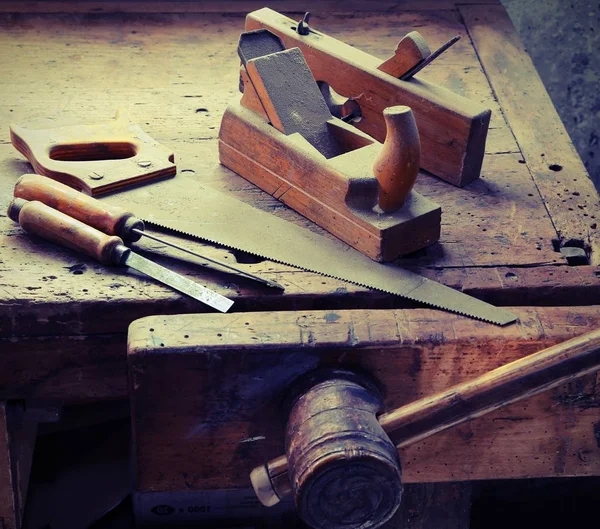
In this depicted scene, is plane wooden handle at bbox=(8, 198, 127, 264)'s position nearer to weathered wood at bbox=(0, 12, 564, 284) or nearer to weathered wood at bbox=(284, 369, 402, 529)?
weathered wood at bbox=(0, 12, 564, 284)

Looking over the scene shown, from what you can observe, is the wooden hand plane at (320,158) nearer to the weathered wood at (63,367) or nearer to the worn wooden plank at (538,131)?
the worn wooden plank at (538,131)

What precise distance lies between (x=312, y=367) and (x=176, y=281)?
0.82 feet

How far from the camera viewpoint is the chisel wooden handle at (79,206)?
1.38m

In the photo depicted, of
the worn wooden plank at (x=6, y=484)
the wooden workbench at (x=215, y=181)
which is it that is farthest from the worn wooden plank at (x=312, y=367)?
the worn wooden plank at (x=6, y=484)

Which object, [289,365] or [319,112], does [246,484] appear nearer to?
[289,365]

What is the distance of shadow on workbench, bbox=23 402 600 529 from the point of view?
1626 mm

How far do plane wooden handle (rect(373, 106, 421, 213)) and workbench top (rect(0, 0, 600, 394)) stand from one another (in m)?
0.11

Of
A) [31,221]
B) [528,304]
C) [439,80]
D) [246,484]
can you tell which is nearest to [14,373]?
[31,221]

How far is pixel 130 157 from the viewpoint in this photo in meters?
1.63

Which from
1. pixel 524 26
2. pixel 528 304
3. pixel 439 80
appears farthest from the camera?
pixel 524 26

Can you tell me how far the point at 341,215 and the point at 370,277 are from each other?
0.12 m

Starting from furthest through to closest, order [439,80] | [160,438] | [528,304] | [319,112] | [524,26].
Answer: [524,26]
[439,80]
[319,112]
[528,304]
[160,438]

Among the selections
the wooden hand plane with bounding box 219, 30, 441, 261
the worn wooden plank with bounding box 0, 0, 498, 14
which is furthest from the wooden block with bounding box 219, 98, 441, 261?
the worn wooden plank with bounding box 0, 0, 498, 14

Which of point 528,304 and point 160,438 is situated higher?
point 528,304
